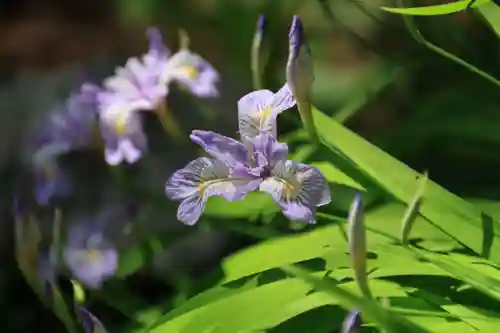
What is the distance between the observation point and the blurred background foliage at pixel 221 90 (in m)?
0.70

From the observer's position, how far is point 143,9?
66.6 inches

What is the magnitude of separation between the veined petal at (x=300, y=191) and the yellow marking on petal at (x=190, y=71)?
10.7 inches

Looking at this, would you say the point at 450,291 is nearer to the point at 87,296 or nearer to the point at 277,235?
the point at 277,235

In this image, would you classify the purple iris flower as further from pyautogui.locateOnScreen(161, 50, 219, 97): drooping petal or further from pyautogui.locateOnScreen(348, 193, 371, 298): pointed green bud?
pyautogui.locateOnScreen(348, 193, 371, 298): pointed green bud

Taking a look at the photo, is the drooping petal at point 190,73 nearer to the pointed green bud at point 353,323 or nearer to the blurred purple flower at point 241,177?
the blurred purple flower at point 241,177

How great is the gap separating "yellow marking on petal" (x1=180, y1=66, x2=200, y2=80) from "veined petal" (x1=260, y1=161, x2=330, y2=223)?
272 millimetres

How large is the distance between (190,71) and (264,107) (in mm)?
239

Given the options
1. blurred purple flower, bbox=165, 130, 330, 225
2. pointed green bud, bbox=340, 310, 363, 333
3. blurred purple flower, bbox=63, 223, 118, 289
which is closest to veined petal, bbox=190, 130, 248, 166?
blurred purple flower, bbox=165, 130, 330, 225

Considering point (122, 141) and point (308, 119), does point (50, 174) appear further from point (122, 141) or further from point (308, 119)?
point (308, 119)

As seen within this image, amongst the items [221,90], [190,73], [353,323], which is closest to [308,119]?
[353,323]

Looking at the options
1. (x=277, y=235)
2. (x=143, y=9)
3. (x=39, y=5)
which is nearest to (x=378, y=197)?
(x=277, y=235)

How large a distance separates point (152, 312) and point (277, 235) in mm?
119

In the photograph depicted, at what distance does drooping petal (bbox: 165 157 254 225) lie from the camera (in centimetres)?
44

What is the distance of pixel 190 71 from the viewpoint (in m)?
0.70
